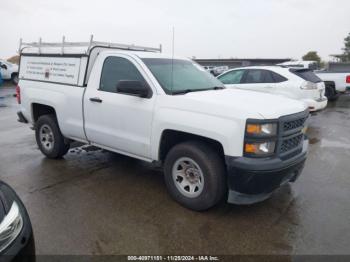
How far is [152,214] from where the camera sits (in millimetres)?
3719

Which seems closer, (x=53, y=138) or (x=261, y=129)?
(x=261, y=129)

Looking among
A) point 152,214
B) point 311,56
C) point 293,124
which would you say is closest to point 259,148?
point 293,124

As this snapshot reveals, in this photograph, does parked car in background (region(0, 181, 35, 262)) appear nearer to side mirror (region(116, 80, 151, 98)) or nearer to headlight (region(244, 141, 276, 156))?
side mirror (region(116, 80, 151, 98))

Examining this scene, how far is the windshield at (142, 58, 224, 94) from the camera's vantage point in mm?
4102

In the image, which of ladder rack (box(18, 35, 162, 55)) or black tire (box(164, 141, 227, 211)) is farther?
ladder rack (box(18, 35, 162, 55))

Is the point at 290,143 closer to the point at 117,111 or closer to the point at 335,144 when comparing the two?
the point at 117,111

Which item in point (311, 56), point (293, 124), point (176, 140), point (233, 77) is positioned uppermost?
point (311, 56)

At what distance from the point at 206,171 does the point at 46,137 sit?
136 inches

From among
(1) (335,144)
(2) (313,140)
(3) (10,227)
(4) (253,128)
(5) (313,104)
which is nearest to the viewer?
(3) (10,227)

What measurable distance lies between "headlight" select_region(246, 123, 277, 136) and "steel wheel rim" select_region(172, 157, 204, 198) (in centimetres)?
79

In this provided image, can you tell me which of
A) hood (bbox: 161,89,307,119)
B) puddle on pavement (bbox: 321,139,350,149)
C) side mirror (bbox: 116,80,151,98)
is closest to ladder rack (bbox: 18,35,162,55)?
side mirror (bbox: 116,80,151,98)

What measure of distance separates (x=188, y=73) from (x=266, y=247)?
264 centimetres

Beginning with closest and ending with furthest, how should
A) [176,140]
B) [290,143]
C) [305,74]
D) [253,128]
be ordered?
[253,128] < [290,143] < [176,140] < [305,74]

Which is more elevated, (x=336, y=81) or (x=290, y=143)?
(x=336, y=81)
